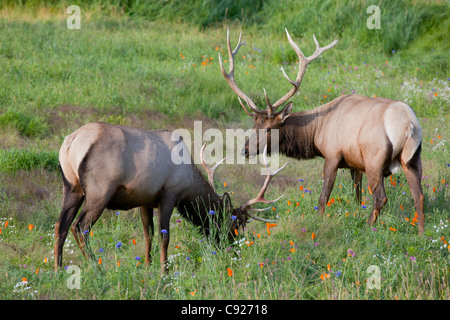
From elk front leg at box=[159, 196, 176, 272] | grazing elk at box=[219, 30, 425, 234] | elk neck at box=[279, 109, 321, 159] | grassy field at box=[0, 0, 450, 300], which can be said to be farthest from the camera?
elk neck at box=[279, 109, 321, 159]

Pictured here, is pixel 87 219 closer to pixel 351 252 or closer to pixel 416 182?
pixel 351 252

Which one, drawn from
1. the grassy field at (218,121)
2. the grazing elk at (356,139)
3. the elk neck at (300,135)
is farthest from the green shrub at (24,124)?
the elk neck at (300,135)

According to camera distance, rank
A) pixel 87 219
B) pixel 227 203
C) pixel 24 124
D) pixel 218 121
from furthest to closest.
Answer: pixel 218 121 < pixel 24 124 < pixel 227 203 < pixel 87 219

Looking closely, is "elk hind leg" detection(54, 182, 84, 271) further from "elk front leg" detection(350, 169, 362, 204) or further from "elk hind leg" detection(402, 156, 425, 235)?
"elk hind leg" detection(402, 156, 425, 235)

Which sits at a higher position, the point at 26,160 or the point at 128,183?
the point at 26,160

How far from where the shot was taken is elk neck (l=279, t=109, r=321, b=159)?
7.26 metres

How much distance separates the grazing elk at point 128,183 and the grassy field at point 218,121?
10.8 inches

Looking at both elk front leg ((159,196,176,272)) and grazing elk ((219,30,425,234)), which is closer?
elk front leg ((159,196,176,272))

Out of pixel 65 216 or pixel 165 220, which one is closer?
pixel 65 216

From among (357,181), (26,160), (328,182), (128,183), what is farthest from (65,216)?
(357,181)

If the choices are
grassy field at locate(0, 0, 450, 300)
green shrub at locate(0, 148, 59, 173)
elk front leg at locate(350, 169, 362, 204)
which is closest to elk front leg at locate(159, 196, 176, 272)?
grassy field at locate(0, 0, 450, 300)

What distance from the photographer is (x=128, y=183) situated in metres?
5.43

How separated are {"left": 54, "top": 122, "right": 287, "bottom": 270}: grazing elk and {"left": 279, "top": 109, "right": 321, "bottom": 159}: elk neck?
1463mm

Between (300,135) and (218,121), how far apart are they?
3065mm
